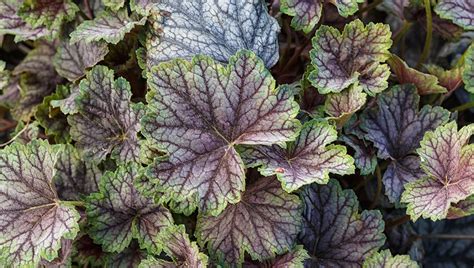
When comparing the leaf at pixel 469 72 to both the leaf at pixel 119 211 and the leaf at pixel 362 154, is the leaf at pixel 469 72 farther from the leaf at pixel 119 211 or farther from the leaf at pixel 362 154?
the leaf at pixel 119 211

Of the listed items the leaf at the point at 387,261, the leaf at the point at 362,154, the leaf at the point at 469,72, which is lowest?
the leaf at the point at 387,261

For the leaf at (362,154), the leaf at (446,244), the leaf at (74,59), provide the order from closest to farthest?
the leaf at (362,154), the leaf at (74,59), the leaf at (446,244)

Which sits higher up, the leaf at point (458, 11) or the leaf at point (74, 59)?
the leaf at point (458, 11)

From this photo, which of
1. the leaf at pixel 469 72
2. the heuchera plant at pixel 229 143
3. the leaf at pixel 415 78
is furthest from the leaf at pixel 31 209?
the leaf at pixel 469 72

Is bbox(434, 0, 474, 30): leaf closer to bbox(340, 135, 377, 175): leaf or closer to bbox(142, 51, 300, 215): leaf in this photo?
bbox(340, 135, 377, 175): leaf

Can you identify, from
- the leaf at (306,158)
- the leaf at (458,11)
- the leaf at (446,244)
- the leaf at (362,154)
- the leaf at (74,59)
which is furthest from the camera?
the leaf at (446,244)

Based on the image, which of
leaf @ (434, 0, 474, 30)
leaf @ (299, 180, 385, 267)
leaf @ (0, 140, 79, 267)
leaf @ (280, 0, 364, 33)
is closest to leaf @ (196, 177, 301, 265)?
leaf @ (299, 180, 385, 267)

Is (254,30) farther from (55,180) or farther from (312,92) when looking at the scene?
(55,180)

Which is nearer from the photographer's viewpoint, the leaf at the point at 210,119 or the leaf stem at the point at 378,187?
the leaf at the point at 210,119

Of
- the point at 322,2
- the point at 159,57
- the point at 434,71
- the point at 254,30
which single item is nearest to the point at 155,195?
the point at 159,57
